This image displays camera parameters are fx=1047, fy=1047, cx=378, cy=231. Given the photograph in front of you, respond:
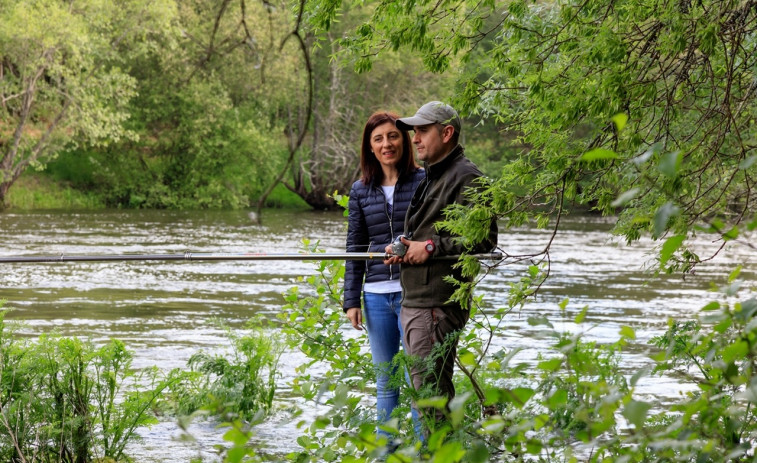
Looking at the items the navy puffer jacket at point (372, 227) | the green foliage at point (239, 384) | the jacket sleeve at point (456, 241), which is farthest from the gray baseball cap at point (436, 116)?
the green foliage at point (239, 384)

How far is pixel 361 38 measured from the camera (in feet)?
13.7

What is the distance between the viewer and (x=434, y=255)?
14.2 ft

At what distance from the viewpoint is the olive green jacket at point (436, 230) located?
4.32 metres

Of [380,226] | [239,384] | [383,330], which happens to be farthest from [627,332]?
[239,384]

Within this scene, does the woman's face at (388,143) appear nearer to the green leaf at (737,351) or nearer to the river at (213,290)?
the river at (213,290)

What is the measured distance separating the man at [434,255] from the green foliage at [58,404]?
5.11 feet

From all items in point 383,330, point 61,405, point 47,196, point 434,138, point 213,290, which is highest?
point 434,138

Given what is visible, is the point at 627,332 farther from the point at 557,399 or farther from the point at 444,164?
the point at 444,164

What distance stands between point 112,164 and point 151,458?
3681 centimetres

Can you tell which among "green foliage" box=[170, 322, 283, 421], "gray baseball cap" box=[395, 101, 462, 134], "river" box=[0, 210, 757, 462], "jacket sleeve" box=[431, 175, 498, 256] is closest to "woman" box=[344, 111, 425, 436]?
"gray baseball cap" box=[395, 101, 462, 134]

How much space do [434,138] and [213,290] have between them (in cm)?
1249

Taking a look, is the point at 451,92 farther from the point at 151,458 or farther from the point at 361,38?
the point at 151,458

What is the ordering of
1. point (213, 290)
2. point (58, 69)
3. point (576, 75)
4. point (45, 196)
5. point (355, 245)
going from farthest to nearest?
point (45, 196), point (58, 69), point (213, 290), point (355, 245), point (576, 75)

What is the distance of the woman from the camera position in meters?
4.91
